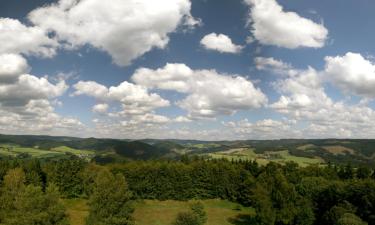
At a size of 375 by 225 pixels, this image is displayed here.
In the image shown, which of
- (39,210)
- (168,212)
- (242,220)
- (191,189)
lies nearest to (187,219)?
(39,210)

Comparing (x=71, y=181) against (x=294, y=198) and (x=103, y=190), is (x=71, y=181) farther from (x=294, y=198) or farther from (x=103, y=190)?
(x=294, y=198)

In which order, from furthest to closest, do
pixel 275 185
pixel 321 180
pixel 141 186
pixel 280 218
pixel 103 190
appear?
pixel 141 186 → pixel 321 180 → pixel 275 185 → pixel 280 218 → pixel 103 190

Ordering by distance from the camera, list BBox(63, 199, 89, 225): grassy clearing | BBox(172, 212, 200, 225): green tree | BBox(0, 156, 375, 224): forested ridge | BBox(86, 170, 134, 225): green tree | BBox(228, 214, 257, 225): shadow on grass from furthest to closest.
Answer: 1. BBox(228, 214, 257, 225): shadow on grass
2. BBox(63, 199, 89, 225): grassy clearing
3. BBox(0, 156, 375, 224): forested ridge
4. BBox(86, 170, 134, 225): green tree
5. BBox(172, 212, 200, 225): green tree

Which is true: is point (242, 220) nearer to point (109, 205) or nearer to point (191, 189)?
point (191, 189)

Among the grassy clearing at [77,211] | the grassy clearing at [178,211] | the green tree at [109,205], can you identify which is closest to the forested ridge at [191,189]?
the green tree at [109,205]

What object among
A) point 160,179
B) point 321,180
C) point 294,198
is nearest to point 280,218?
point 294,198

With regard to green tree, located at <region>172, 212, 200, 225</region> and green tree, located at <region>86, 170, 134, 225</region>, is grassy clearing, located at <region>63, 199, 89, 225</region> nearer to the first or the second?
green tree, located at <region>86, 170, 134, 225</region>

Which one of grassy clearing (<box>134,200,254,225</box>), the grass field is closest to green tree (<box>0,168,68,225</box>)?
the grass field
